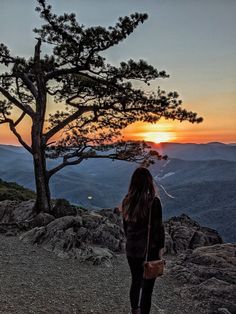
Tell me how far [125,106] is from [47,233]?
23.9 feet

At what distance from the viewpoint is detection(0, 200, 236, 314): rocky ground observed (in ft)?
29.5

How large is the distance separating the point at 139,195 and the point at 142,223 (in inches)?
18.2

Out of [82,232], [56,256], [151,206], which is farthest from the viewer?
[82,232]

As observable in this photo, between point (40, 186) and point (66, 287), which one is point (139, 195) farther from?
point (40, 186)

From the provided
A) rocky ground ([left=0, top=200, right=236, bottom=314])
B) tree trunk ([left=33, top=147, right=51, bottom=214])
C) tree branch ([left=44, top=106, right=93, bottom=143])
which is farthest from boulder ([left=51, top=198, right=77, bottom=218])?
tree branch ([left=44, top=106, right=93, bottom=143])

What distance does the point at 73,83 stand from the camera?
61.5 ft

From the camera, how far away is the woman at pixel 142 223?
6059mm

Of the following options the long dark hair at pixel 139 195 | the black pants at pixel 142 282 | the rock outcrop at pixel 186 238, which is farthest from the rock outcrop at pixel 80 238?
the long dark hair at pixel 139 195

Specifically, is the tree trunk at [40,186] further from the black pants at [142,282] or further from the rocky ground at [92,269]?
the black pants at [142,282]

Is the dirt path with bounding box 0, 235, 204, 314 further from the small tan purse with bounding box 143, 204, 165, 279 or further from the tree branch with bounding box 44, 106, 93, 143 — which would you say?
the tree branch with bounding box 44, 106, 93, 143

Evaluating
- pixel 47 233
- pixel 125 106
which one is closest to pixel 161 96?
pixel 125 106

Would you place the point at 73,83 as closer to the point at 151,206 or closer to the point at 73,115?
the point at 73,115

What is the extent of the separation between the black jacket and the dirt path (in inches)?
117

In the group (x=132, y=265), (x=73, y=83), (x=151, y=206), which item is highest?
(x=73, y=83)
